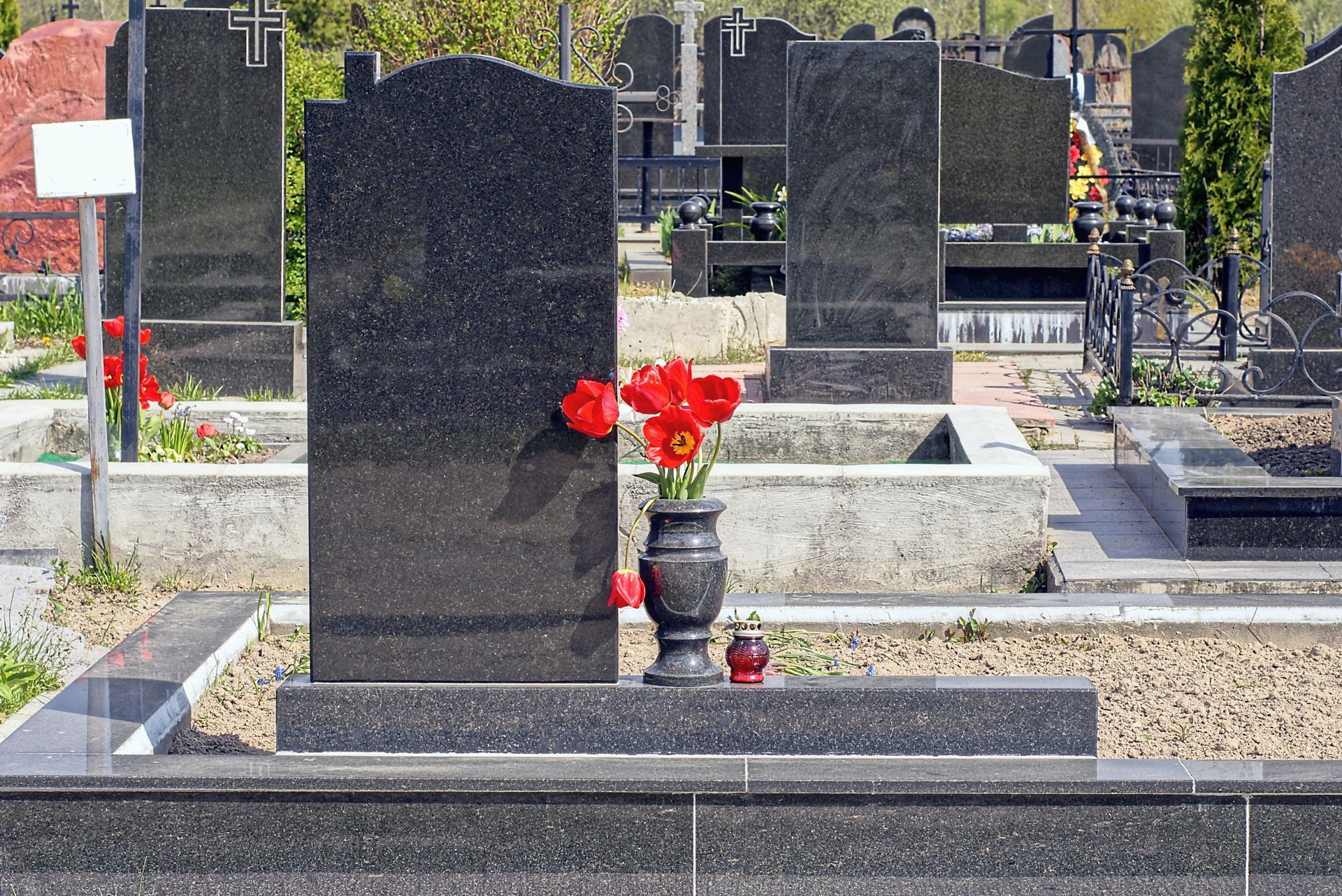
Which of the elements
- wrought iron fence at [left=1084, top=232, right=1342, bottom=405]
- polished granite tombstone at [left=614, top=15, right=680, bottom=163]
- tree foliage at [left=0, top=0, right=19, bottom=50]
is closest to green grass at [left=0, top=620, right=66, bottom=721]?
wrought iron fence at [left=1084, top=232, right=1342, bottom=405]

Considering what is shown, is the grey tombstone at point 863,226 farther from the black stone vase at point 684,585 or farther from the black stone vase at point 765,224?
the black stone vase at point 684,585

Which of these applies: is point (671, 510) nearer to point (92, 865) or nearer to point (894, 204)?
point (92, 865)

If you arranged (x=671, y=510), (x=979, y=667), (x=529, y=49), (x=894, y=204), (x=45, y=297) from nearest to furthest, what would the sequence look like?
(x=671, y=510) < (x=979, y=667) < (x=894, y=204) < (x=45, y=297) < (x=529, y=49)

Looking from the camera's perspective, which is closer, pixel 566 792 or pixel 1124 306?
pixel 566 792

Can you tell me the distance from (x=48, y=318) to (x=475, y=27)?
541 centimetres

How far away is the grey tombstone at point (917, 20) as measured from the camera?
86.6 ft

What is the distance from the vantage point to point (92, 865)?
3.35 m

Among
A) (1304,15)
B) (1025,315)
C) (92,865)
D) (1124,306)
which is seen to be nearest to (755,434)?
(1124,306)

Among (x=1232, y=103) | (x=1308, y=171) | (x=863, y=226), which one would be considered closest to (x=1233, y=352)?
(x=1308, y=171)

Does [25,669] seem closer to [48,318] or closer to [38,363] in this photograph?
[38,363]

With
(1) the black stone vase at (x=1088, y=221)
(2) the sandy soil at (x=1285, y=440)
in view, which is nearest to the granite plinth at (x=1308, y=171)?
(2) the sandy soil at (x=1285, y=440)

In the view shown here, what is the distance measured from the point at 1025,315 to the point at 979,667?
811 cm

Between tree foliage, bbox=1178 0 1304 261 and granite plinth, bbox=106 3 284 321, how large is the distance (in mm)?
7414

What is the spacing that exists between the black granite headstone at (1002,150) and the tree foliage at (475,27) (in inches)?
130
